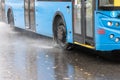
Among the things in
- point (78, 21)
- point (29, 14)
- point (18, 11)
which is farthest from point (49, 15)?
point (18, 11)

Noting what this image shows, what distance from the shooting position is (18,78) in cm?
879

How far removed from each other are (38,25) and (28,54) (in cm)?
287

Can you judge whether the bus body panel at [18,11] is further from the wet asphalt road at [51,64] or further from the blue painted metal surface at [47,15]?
the wet asphalt road at [51,64]

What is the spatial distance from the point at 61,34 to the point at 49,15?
3.84 ft

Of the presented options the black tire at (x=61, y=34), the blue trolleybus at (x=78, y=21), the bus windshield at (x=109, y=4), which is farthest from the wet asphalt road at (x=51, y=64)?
the bus windshield at (x=109, y=4)

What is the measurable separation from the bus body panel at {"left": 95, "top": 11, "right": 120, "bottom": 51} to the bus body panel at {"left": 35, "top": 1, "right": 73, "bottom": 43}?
1892 millimetres

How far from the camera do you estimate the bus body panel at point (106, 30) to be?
9.84 meters

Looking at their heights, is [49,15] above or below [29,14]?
above

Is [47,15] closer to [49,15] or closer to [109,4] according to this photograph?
[49,15]

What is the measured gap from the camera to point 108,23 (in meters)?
9.87

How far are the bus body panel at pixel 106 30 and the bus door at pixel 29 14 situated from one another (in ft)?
20.1

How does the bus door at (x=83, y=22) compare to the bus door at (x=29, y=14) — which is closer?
the bus door at (x=83, y=22)

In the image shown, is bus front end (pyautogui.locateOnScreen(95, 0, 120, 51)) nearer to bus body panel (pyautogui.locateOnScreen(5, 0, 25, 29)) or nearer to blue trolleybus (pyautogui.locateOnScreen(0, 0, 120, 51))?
blue trolleybus (pyautogui.locateOnScreen(0, 0, 120, 51))

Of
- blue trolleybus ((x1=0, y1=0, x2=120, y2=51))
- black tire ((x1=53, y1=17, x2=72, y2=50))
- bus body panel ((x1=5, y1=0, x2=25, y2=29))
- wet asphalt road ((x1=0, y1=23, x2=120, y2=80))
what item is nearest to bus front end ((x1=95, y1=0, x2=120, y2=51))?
blue trolleybus ((x1=0, y1=0, x2=120, y2=51))
